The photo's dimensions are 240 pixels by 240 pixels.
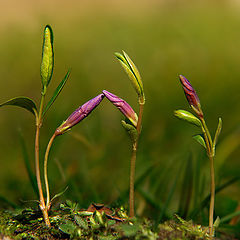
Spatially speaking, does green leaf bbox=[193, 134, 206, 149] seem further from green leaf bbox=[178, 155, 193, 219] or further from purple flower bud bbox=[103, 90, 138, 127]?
green leaf bbox=[178, 155, 193, 219]

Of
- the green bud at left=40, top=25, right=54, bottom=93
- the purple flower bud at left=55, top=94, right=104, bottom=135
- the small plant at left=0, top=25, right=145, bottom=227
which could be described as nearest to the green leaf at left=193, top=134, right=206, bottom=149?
the small plant at left=0, top=25, right=145, bottom=227

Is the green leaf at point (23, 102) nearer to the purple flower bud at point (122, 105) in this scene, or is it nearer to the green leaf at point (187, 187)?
the purple flower bud at point (122, 105)

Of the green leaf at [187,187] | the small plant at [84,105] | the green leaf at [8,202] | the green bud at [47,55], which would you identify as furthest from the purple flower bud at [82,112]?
the green leaf at [187,187]

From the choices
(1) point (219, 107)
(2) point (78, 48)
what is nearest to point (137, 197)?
(1) point (219, 107)

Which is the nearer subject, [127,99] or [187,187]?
[187,187]

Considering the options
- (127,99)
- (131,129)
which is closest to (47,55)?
(131,129)

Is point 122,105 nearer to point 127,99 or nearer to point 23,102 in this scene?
point 23,102
